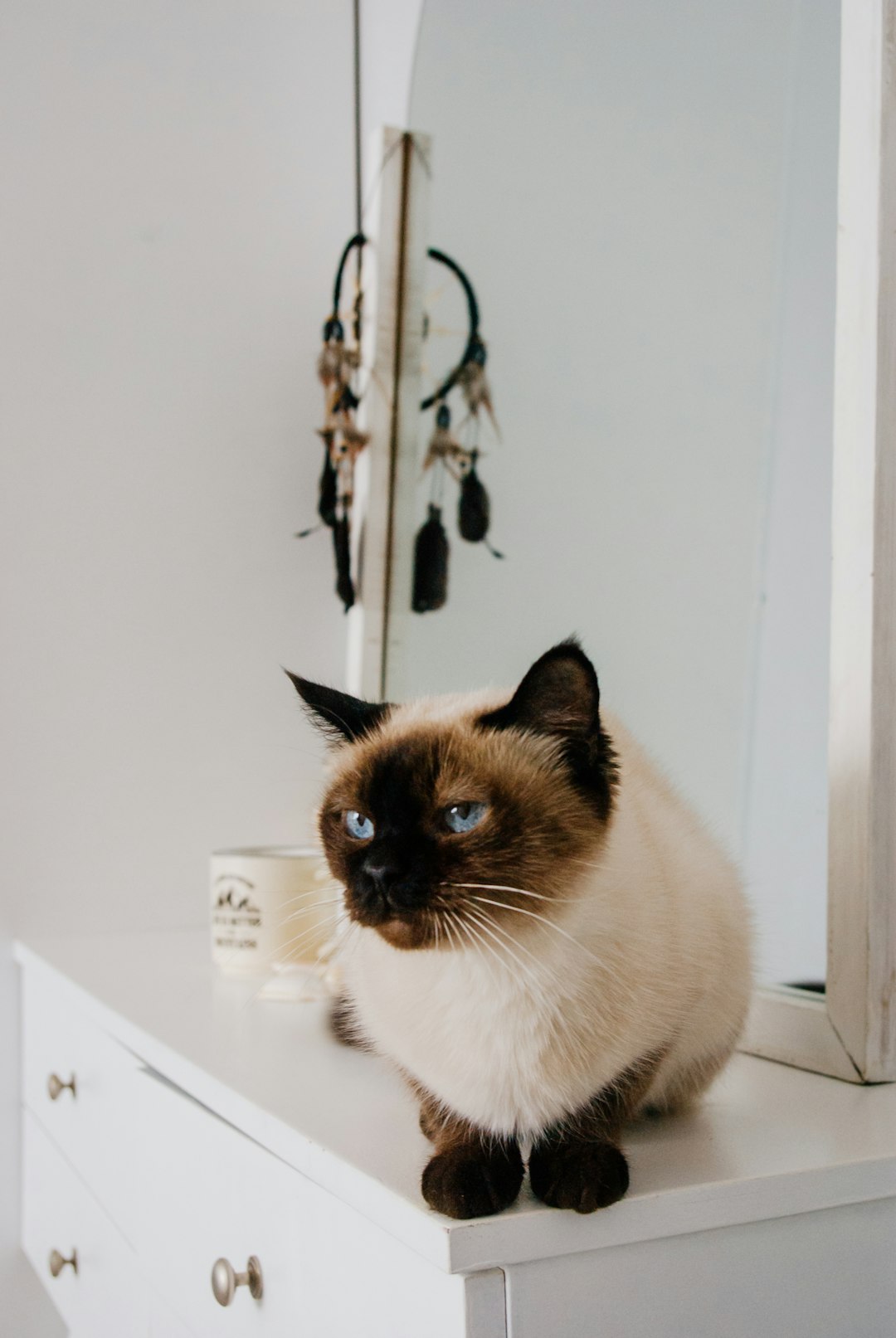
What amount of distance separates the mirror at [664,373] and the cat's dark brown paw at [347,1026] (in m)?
0.24

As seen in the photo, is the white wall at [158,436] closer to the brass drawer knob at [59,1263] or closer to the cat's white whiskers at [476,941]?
the brass drawer knob at [59,1263]

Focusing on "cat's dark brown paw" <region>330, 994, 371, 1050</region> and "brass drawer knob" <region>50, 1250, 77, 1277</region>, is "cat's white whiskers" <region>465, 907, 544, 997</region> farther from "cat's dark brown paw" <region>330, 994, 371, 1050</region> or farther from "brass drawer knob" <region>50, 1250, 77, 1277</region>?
"brass drawer knob" <region>50, 1250, 77, 1277</region>

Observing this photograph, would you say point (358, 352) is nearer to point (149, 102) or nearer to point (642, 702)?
point (149, 102)

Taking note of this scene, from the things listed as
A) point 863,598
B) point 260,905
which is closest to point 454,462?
point 260,905

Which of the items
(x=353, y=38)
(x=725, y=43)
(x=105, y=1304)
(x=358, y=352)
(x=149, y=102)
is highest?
(x=353, y=38)

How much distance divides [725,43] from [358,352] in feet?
1.71

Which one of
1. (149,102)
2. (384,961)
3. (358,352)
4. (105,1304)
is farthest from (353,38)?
(105,1304)

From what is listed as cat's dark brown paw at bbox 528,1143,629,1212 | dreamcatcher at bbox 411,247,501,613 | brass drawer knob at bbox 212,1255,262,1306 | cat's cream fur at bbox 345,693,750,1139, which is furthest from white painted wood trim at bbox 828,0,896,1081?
dreamcatcher at bbox 411,247,501,613

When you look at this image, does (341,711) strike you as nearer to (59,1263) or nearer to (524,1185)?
(524,1185)

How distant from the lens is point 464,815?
1.48 feet

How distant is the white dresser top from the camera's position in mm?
428

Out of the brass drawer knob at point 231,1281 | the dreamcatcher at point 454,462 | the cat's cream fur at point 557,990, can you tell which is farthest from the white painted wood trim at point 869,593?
the dreamcatcher at point 454,462

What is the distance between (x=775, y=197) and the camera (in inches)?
34.8

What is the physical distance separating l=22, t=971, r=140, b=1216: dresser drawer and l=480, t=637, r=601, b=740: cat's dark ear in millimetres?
506
